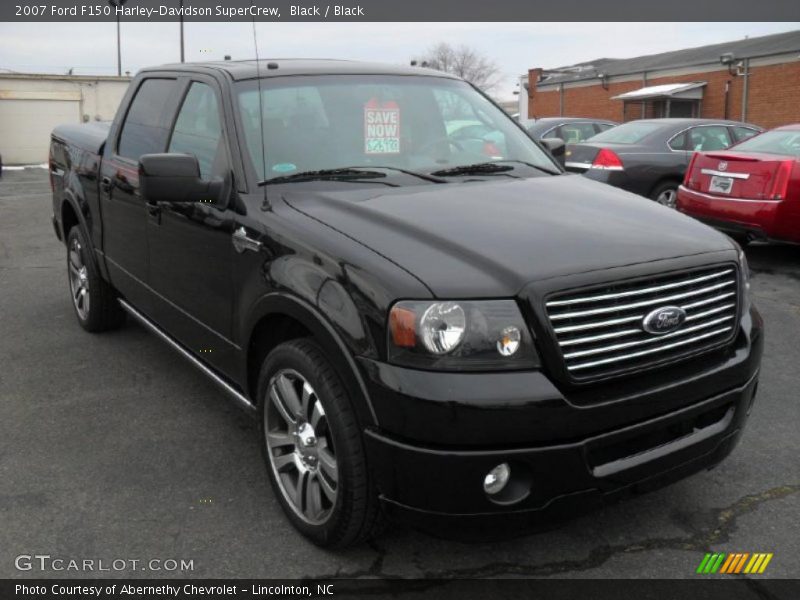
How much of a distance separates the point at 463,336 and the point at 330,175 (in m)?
1.31

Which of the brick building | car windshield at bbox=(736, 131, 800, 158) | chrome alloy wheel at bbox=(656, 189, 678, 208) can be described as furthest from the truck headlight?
the brick building

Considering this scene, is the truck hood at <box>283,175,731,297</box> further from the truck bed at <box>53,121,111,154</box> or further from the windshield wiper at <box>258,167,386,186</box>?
the truck bed at <box>53,121,111,154</box>

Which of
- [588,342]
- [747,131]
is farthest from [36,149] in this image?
A: [588,342]

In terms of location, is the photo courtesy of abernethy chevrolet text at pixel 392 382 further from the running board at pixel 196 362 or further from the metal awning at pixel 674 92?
the metal awning at pixel 674 92

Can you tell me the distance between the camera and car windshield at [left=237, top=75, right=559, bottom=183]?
11.6 feet

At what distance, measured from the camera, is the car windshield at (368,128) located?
11.6ft

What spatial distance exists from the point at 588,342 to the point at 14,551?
7.29ft

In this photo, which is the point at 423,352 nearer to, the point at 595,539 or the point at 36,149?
the point at 595,539

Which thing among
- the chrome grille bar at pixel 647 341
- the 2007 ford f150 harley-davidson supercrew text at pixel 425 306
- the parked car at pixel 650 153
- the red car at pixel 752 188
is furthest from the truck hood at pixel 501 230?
the parked car at pixel 650 153

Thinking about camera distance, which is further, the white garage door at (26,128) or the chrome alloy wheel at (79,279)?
the white garage door at (26,128)

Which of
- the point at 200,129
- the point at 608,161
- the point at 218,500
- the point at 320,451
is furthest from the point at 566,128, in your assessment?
the point at 320,451

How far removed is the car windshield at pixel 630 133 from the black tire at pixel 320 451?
853 centimetres

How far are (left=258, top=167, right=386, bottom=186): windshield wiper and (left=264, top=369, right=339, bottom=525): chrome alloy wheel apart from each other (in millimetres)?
883

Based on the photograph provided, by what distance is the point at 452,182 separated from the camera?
11.6ft
